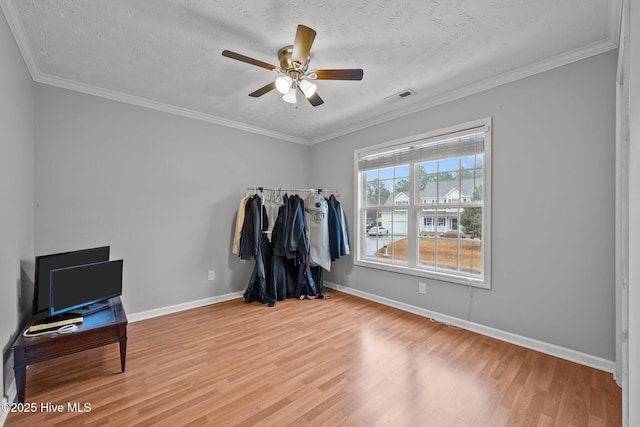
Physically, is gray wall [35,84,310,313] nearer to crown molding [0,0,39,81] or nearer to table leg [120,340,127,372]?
crown molding [0,0,39,81]

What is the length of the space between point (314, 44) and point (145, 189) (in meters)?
2.50

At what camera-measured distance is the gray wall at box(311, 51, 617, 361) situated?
216 cm

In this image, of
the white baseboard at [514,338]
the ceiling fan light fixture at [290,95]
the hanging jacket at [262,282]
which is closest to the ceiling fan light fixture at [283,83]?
the ceiling fan light fixture at [290,95]

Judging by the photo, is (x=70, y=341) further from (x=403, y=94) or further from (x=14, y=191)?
(x=403, y=94)

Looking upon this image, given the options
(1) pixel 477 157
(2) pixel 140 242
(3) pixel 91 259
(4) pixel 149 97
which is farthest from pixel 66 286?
(1) pixel 477 157

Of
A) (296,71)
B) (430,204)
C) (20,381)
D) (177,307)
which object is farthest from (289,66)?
(177,307)

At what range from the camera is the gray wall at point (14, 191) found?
174cm

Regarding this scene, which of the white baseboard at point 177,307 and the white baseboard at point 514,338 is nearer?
the white baseboard at point 514,338

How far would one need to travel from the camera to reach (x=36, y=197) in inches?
104

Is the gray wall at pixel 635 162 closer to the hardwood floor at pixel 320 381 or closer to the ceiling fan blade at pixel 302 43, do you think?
the hardwood floor at pixel 320 381

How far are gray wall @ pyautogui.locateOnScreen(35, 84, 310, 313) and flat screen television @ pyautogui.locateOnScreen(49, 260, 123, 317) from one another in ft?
2.35

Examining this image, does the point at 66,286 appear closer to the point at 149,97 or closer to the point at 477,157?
the point at 149,97

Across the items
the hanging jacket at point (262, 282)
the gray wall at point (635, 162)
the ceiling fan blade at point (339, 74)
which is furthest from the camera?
the hanging jacket at point (262, 282)

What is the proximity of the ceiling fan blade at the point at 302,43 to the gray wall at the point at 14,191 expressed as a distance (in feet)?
5.93
